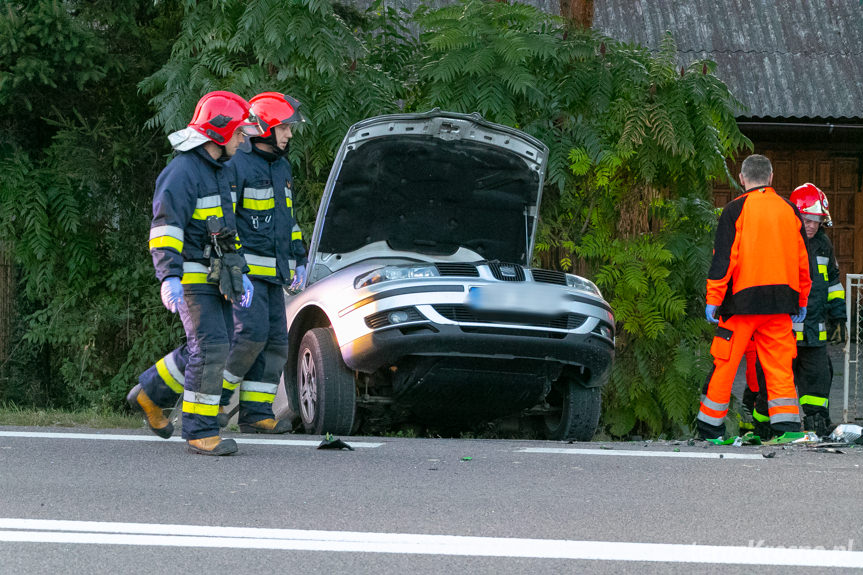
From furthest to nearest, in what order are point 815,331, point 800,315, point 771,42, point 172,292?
point 771,42 → point 815,331 → point 800,315 → point 172,292

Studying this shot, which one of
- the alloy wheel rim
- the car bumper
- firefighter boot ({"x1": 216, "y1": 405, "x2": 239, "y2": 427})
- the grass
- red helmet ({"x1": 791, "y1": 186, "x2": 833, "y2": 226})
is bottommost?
the grass

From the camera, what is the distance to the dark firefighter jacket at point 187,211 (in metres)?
6.30

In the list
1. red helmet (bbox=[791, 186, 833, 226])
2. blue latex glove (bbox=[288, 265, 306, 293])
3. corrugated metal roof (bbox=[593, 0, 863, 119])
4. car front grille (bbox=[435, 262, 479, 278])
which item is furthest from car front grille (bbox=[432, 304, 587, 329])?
corrugated metal roof (bbox=[593, 0, 863, 119])

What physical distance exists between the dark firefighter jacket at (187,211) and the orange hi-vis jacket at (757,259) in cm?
305

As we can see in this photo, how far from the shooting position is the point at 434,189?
812 centimetres

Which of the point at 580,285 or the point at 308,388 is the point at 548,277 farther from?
the point at 308,388

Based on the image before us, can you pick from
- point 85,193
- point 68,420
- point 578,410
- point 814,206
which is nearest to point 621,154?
point 814,206

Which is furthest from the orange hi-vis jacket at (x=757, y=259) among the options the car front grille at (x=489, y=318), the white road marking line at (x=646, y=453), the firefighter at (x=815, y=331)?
the firefighter at (x=815, y=331)

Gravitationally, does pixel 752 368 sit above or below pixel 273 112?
below

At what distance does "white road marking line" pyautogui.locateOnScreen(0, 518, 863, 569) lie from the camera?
414cm

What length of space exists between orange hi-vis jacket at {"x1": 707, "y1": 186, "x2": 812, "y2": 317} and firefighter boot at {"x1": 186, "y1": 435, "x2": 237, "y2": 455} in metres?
3.12

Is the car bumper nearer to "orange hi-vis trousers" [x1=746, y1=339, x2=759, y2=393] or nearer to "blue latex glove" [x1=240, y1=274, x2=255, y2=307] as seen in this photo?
"blue latex glove" [x1=240, y1=274, x2=255, y2=307]

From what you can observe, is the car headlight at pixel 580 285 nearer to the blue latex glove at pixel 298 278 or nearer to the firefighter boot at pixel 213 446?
the blue latex glove at pixel 298 278

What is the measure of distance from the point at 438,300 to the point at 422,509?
2248 mm
